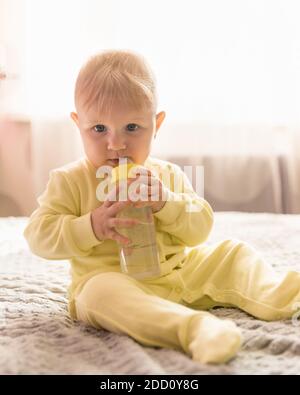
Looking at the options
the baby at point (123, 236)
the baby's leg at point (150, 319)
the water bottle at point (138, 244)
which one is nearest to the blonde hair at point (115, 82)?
the baby at point (123, 236)

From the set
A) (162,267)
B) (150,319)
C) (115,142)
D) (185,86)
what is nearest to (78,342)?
(150,319)

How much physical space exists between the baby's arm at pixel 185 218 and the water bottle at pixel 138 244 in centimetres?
4

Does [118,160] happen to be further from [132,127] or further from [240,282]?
[240,282]

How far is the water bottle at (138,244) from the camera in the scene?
1.00 metres

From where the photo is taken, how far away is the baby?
3.18 feet

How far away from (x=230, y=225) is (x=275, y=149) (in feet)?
2.15

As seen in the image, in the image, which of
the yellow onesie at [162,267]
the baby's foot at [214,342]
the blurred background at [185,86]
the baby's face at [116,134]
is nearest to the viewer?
the baby's foot at [214,342]

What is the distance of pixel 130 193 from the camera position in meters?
0.99

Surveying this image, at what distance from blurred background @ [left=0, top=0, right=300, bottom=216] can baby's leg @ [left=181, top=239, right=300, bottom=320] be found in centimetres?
125

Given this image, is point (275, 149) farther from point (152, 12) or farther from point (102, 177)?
point (102, 177)

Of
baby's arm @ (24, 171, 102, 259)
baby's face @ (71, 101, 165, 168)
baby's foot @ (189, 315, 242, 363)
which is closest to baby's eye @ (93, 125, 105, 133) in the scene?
baby's face @ (71, 101, 165, 168)

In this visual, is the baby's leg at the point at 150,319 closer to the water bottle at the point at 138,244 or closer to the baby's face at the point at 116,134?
the water bottle at the point at 138,244

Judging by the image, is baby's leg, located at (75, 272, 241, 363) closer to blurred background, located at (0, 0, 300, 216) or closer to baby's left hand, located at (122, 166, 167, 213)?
baby's left hand, located at (122, 166, 167, 213)

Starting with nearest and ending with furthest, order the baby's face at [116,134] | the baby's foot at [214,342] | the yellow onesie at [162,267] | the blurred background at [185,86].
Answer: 1. the baby's foot at [214,342]
2. the yellow onesie at [162,267]
3. the baby's face at [116,134]
4. the blurred background at [185,86]
